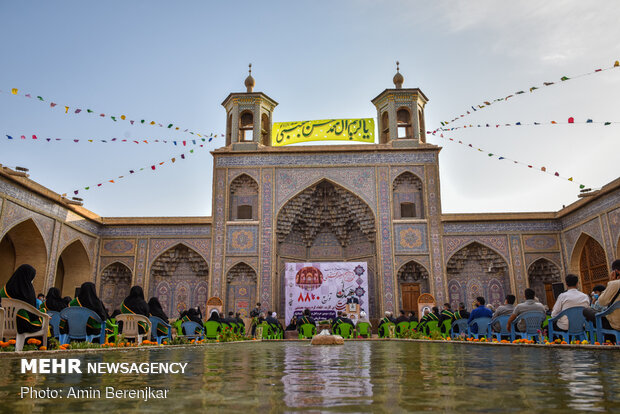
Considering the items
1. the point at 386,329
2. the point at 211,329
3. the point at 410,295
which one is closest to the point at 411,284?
the point at 410,295

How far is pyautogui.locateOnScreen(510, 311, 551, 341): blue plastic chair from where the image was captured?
5.88 metres

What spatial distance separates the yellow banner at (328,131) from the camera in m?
16.9

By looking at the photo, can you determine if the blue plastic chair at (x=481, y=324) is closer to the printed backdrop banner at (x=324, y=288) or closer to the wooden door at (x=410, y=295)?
the printed backdrop banner at (x=324, y=288)

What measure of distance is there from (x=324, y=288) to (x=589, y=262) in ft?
27.0

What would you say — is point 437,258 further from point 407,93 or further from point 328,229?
point 407,93

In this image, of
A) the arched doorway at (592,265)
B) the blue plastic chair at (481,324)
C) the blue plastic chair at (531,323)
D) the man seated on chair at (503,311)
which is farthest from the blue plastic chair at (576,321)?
the arched doorway at (592,265)

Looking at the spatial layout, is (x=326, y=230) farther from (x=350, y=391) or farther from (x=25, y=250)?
(x=350, y=391)

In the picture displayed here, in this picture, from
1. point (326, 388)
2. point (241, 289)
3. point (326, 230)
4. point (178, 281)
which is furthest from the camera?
point (326, 230)

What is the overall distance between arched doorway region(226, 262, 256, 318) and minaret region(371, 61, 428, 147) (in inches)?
267

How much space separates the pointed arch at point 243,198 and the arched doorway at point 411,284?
5533 mm

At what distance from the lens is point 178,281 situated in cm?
1667

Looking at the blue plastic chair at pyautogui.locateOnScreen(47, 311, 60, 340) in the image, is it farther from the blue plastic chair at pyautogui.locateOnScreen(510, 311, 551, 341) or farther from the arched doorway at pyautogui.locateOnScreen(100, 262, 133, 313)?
the arched doorway at pyautogui.locateOnScreen(100, 262, 133, 313)

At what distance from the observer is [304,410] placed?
54.2 inches

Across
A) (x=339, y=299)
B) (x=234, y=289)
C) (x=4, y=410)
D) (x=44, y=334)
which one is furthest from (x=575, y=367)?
(x=234, y=289)
